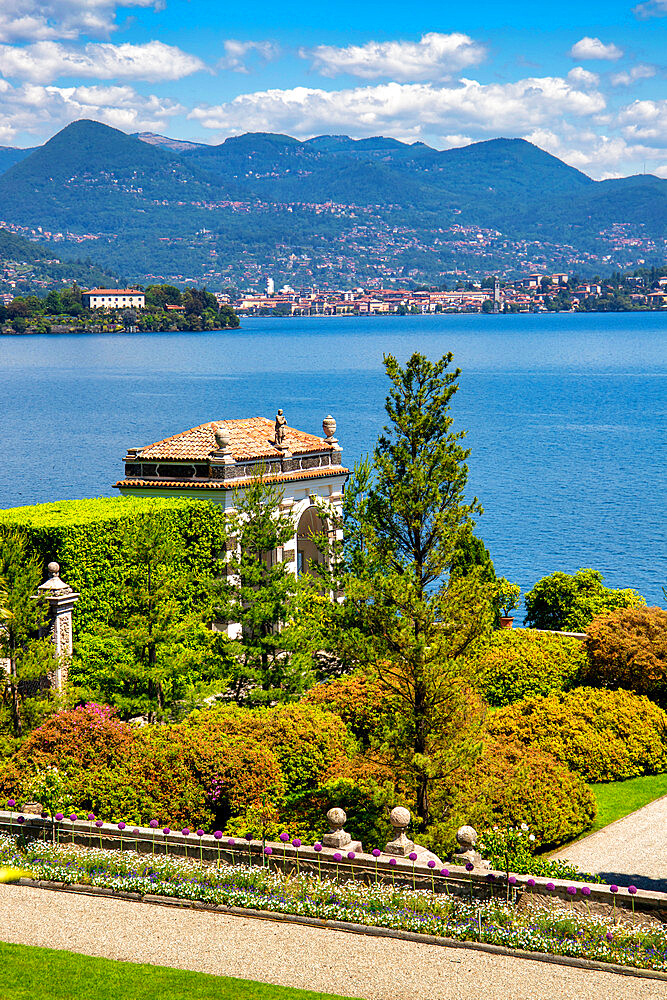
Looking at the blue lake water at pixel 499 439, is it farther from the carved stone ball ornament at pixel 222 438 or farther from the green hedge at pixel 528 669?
the carved stone ball ornament at pixel 222 438

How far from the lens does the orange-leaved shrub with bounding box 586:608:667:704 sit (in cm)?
3247

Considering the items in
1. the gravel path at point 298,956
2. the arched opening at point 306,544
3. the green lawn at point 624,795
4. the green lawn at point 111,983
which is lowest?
the green lawn at point 624,795

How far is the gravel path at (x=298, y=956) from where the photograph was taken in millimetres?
15552

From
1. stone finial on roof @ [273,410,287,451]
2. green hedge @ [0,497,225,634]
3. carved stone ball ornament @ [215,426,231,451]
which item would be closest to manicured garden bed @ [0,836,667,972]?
green hedge @ [0,497,225,634]

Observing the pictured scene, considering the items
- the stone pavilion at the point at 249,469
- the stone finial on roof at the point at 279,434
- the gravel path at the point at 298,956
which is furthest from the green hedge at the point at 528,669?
the gravel path at the point at 298,956

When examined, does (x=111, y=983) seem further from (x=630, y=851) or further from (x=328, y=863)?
(x=630, y=851)

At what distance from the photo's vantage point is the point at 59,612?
30.2m

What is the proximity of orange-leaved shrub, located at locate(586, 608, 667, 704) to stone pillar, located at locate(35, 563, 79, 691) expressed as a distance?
50.8 ft

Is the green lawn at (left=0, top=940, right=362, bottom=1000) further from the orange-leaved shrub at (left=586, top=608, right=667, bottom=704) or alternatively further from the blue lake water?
the blue lake water

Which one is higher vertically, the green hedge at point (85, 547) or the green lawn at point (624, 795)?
the green hedge at point (85, 547)

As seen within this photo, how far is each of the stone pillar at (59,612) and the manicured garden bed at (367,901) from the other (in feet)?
32.4

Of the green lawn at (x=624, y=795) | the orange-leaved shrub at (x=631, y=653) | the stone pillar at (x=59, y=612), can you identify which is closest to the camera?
the green lawn at (x=624, y=795)

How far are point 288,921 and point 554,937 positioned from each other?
4.22 meters

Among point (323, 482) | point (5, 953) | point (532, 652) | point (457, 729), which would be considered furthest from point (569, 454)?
point (5, 953)
